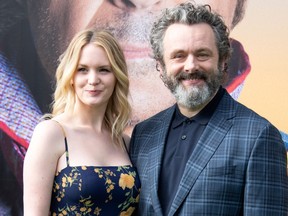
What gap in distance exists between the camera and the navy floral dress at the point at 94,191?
229 cm

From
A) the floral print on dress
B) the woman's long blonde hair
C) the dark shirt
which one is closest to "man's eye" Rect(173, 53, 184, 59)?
the dark shirt

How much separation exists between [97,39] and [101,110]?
333mm

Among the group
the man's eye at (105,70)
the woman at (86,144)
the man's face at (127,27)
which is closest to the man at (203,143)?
the woman at (86,144)

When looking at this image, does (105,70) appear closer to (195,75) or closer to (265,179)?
(195,75)

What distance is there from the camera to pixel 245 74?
3.29 metres

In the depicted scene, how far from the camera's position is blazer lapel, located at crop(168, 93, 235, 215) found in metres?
2.07

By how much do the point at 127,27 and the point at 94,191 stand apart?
4.45 feet

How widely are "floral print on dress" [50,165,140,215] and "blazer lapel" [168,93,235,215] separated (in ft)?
1.18

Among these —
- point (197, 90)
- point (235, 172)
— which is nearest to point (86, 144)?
point (197, 90)

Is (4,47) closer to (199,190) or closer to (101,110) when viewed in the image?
(101,110)

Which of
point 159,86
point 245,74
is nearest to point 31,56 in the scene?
point 159,86

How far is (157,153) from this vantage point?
2262mm

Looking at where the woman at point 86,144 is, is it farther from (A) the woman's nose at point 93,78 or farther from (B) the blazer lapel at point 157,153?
(B) the blazer lapel at point 157,153

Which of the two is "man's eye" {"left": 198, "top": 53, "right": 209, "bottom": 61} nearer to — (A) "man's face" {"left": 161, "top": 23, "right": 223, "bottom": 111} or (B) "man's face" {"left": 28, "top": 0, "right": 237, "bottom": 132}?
(A) "man's face" {"left": 161, "top": 23, "right": 223, "bottom": 111}
